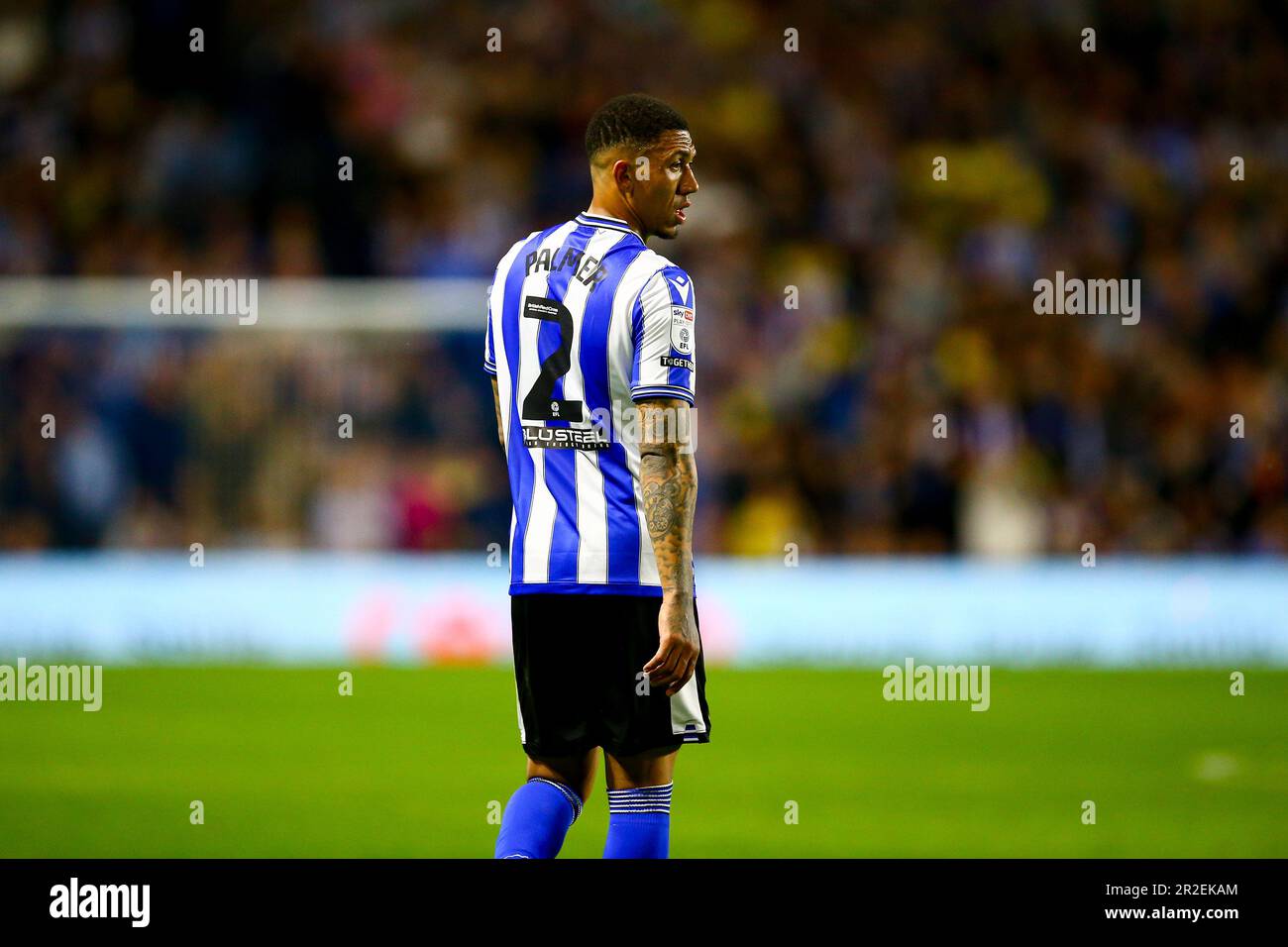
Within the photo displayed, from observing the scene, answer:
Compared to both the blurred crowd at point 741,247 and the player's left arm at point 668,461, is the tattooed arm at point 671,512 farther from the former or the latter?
the blurred crowd at point 741,247

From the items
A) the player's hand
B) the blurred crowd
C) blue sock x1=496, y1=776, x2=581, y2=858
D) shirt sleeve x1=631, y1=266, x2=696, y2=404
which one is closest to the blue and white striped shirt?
shirt sleeve x1=631, y1=266, x2=696, y2=404

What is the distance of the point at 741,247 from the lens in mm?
16266

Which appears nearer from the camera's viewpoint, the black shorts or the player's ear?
the black shorts

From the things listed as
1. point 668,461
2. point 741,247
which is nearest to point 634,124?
point 668,461

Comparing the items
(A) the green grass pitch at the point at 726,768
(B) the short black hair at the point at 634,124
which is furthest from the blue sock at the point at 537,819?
(A) the green grass pitch at the point at 726,768

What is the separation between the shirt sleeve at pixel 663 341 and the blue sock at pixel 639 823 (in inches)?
40.3

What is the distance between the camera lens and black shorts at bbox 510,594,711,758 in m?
4.72

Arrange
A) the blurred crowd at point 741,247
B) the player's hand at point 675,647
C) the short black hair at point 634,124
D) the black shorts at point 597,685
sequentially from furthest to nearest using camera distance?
1. the blurred crowd at point 741,247
2. the short black hair at point 634,124
3. the black shorts at point 597,685
4. the player's hand at point 675,647

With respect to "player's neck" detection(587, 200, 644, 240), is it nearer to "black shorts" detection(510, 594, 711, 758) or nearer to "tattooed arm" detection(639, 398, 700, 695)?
"tattooed arm" detection(639, 398, 700, 695)

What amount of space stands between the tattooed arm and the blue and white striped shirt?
3.3 inches

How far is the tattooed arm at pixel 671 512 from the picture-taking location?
463 cm

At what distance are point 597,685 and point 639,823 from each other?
0.37 metres

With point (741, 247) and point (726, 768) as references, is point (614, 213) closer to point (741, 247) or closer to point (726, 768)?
point (726, 768)
